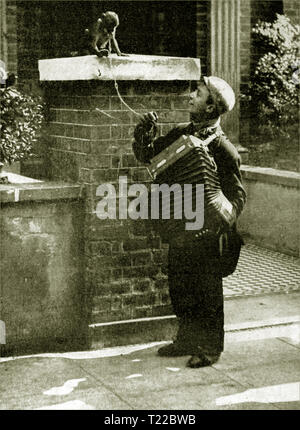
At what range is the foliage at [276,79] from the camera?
11.2 m

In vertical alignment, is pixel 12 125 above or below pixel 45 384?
above

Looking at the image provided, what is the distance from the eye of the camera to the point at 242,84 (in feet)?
39.0

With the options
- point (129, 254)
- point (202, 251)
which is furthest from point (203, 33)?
point (202, 251)

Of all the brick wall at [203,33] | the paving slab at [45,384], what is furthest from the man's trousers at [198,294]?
the brick wall at [203,33]

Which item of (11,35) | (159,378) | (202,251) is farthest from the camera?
(11,35)

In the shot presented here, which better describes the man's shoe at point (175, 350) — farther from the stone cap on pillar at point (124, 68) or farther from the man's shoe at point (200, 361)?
the stone cap on pillar at point (124, 68)

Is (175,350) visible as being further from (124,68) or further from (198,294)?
(124,68)

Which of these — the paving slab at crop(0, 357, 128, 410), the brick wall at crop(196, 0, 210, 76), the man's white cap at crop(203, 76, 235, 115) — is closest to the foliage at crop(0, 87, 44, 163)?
the man's white cap at crop(203, 76, 235, 115)

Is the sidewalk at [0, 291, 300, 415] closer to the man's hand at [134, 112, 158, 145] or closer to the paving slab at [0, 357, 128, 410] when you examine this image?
the paving slab at [0, 357, 128, 410]

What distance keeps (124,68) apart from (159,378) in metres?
2.09

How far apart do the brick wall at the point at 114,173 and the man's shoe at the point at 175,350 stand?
41 cm

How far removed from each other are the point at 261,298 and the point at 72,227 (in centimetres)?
222

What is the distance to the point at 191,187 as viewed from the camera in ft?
18.2
